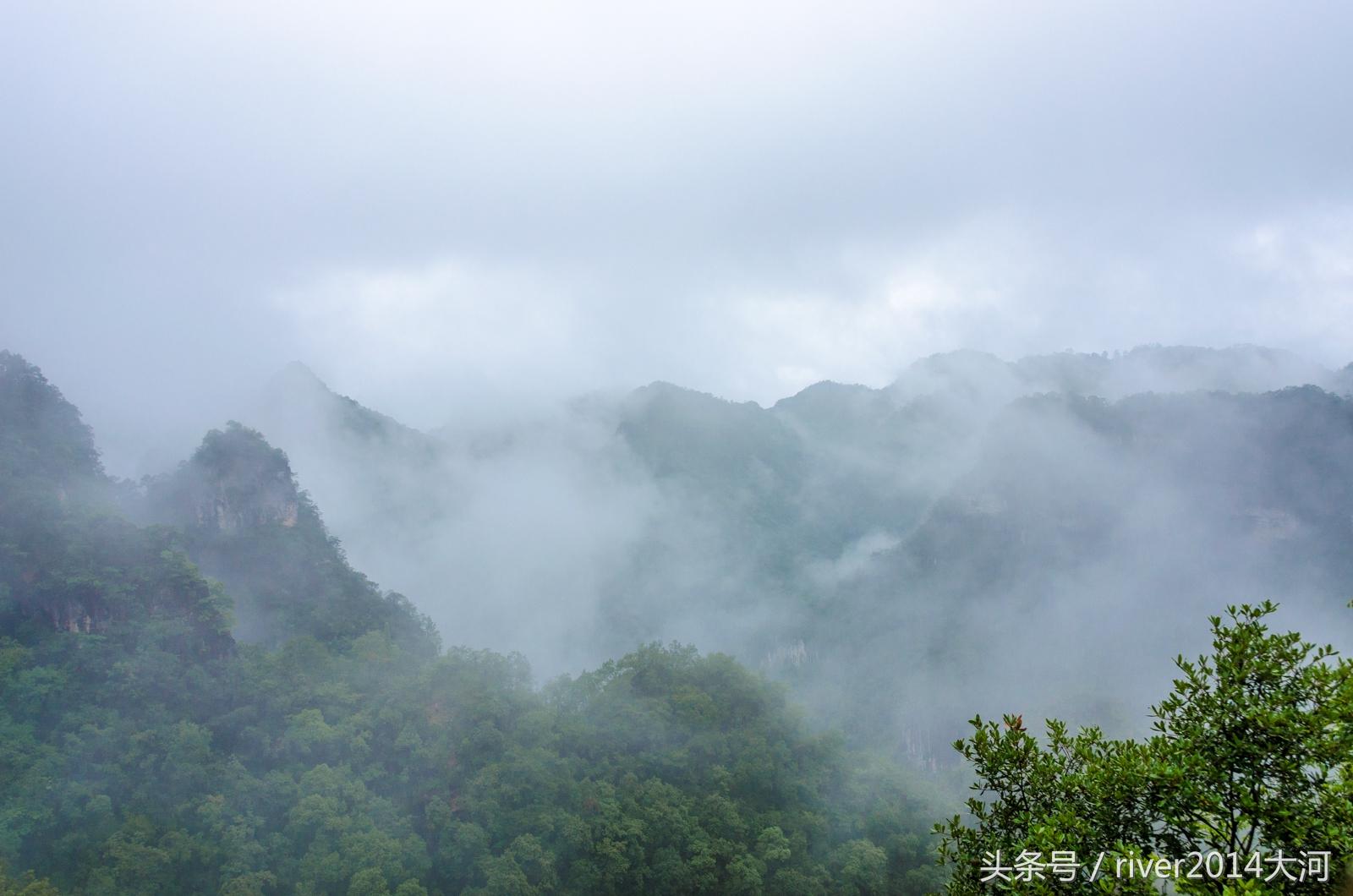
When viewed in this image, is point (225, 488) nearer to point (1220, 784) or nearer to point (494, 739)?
point (494, 739)

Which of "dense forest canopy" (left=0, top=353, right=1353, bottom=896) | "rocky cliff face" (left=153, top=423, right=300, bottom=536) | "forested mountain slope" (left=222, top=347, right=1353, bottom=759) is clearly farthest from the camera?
"forested mountain slope" (left=222, top=347, right=1353, bottom=759)

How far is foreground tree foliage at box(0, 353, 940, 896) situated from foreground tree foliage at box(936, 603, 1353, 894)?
20419 millimetres

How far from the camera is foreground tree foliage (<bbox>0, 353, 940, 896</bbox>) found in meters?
24.1

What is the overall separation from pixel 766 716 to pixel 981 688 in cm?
2604

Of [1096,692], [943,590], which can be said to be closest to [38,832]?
[1096,692]

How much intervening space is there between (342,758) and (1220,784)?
2936 centimetres

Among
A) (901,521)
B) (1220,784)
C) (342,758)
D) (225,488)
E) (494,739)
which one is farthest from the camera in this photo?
(901,521)

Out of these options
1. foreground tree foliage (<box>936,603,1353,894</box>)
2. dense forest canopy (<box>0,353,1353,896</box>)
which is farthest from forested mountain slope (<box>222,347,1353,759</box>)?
foreground tree foliage (<box>936,603,1353,894</box>)

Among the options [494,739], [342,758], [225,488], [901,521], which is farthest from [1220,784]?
[901,521]

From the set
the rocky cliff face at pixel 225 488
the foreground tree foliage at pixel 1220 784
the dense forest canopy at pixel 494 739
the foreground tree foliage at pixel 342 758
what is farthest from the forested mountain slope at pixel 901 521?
the foreground tree foliage at pixel 1220 784

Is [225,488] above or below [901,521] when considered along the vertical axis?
below

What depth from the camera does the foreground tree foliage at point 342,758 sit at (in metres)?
24.1

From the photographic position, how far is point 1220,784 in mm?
6648

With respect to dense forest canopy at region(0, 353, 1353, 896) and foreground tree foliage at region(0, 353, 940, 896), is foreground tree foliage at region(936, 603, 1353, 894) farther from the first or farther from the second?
foreground tree foliage at region(0, 353, 940, 896)
